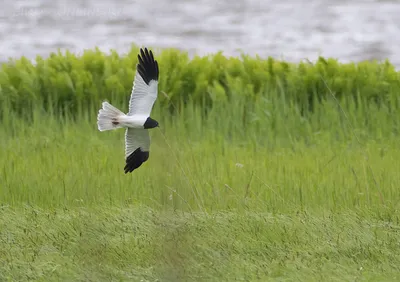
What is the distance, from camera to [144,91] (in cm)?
443

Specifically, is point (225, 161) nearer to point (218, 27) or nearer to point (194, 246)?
point (194, 246)

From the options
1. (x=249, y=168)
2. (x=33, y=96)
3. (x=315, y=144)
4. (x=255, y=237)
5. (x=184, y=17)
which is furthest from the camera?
(x=184, y=17)

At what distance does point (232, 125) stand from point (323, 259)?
11.9ft

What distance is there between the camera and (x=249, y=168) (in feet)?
21.4

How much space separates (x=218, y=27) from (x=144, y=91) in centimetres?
818

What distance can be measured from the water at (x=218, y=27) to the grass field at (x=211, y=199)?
9.09 ft

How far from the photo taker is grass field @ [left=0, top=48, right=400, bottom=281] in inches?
178

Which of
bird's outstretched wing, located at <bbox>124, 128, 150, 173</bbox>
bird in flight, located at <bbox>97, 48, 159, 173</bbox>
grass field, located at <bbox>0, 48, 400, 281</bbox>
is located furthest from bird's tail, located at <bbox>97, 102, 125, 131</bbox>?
grass field, located at <bbox>0, 48, 400, 281</bbox>

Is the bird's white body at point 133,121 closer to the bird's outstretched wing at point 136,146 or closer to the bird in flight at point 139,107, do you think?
the bird in flight at point 139,107

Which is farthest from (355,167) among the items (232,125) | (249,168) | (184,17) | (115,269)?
(184,17)

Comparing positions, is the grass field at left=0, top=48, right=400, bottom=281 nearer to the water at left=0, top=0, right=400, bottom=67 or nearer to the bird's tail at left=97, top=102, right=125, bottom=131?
the bird's tail at left=97, top=102, right=125, bottom=131

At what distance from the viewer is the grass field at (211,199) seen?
4.52m

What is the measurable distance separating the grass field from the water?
9.09 feet

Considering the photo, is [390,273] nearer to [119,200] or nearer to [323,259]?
[323,259]
